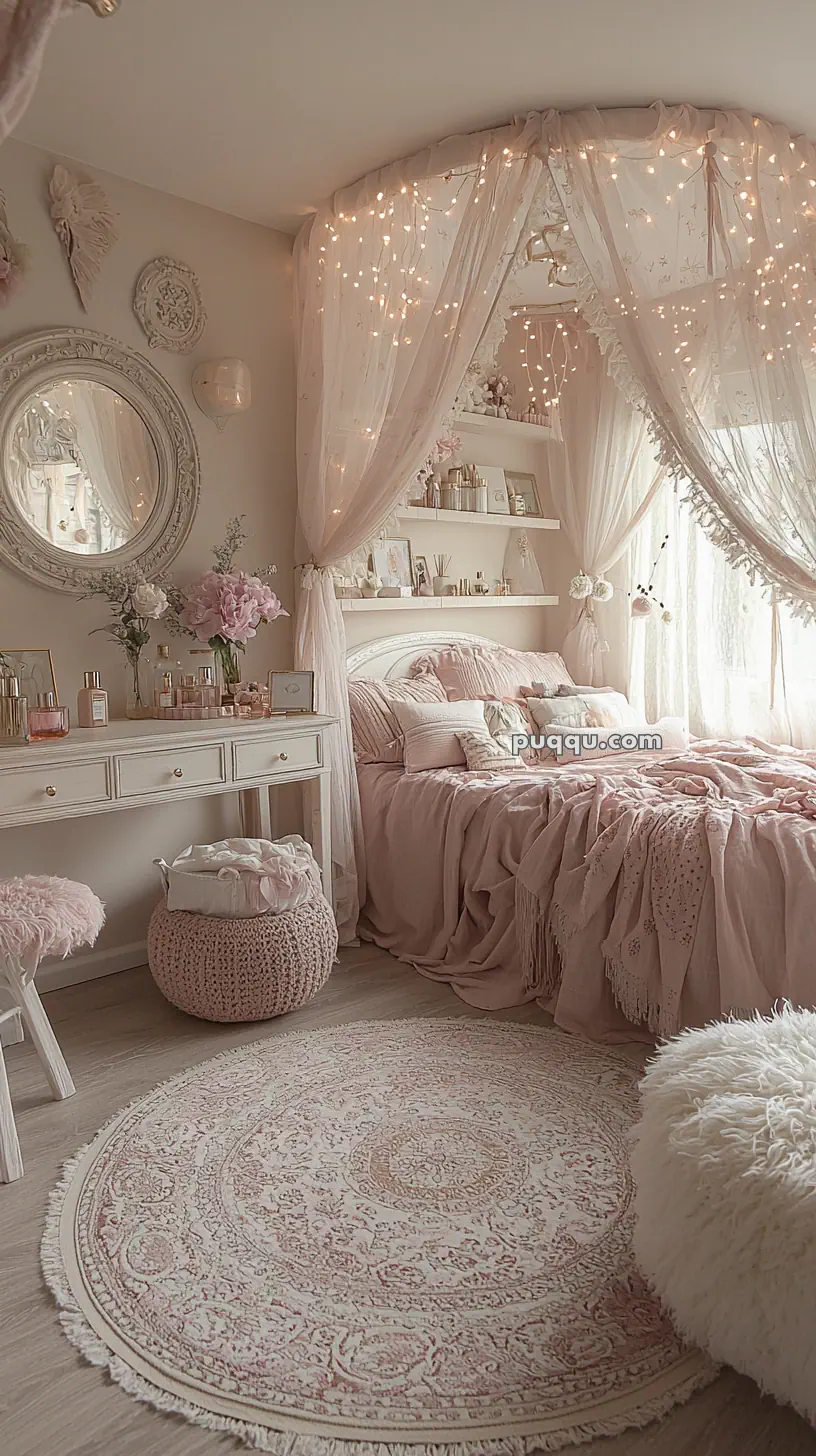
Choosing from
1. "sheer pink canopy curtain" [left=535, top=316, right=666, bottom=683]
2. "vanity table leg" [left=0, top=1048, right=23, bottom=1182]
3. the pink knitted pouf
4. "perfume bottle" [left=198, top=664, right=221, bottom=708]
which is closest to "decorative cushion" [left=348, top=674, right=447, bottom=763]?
"perfume bottle" [left=198, top=664, right=221, bottom=708]

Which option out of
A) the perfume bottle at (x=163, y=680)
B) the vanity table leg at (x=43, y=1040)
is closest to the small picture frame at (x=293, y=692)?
the perfume bottle at (x=163, y=680)

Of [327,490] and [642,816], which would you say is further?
[327,490]

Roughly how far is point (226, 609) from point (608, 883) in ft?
5.23

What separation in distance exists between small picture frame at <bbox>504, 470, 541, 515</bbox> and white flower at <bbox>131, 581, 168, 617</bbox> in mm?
2431

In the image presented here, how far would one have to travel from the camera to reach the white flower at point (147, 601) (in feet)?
11.3

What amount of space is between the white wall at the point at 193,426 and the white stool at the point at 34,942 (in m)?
0.71

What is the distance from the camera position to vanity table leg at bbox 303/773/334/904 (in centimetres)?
365

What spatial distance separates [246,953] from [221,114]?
252 cm

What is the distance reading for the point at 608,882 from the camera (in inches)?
122

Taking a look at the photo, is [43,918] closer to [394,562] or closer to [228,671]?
[228,671]

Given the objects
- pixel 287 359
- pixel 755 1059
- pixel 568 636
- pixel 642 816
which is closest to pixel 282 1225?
pixel 755 1059

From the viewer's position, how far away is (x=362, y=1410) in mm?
1661

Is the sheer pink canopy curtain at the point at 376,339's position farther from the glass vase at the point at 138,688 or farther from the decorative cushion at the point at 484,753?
the glass vase at the point at 138,688

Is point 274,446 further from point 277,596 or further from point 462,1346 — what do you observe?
point 462,1346
